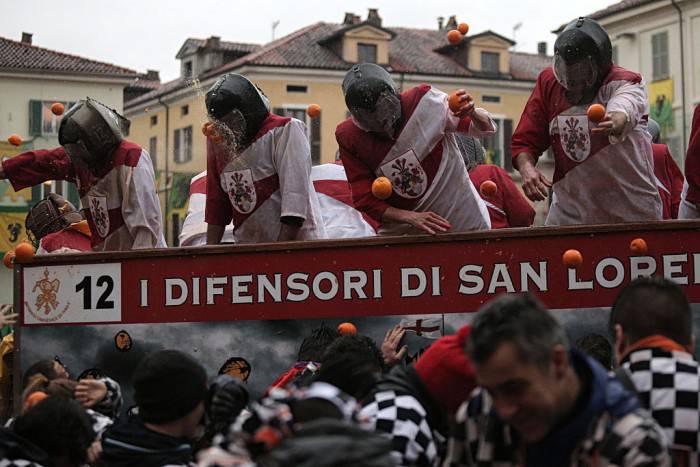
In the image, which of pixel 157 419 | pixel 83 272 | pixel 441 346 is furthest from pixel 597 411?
pixel 83 272

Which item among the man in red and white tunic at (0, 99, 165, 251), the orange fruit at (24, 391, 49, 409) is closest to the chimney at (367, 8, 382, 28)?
the man in red and white tunic at (0, 99, 165, 251)

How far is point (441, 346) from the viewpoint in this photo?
14.4 feet

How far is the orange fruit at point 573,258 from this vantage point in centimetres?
716

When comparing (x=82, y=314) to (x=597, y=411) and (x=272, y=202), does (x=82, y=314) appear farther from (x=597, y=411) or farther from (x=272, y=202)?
(x=597, y=411)

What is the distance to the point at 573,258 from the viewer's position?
716 cm

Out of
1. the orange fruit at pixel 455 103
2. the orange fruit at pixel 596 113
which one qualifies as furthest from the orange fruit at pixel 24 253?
the orange fruit at pixel 596 113

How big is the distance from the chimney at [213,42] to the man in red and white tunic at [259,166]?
41676 mm

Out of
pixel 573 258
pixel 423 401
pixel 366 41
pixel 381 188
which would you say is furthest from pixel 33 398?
pixel 366 41

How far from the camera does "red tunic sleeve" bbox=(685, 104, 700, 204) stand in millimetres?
7824

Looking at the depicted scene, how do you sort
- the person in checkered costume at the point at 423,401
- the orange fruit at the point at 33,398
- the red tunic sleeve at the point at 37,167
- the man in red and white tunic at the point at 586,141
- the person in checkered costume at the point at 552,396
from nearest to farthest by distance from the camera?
the person in checkered costume at the point at 552,396 < the person in checkered costume at the point at 423,401 < the orange fruit at the point at 33,398 < the man in red and white tunic at the point at 586,141 < the red tunic sleeve at the point at 37,167

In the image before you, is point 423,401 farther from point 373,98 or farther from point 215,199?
point 215,199

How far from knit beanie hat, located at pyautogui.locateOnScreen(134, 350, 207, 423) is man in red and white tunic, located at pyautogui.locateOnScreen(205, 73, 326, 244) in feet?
12.9

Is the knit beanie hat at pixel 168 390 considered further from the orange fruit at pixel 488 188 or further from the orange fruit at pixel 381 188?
the orange fruit at pixel 488 188

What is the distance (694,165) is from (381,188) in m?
1.91
